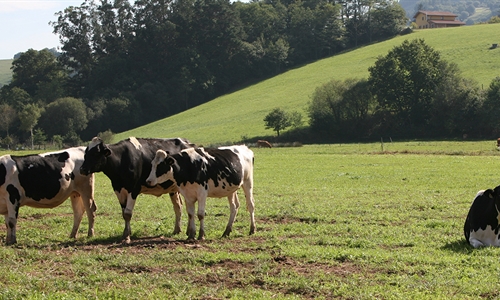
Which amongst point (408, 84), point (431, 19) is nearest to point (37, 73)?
point (408, 84)

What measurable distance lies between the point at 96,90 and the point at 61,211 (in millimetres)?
99793

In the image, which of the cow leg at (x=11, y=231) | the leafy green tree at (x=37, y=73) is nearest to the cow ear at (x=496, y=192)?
the cow leg at (x=11, y=231)

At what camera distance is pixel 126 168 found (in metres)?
15.4

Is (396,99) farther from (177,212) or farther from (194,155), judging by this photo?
(194,155)

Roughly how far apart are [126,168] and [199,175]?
2030 mm

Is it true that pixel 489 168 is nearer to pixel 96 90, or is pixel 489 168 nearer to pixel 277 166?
pixel 277 166

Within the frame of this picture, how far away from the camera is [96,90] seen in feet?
383

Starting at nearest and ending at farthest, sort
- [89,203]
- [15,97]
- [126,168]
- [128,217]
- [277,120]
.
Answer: [128,217] < [126,168] < [89,203] < [277,120] < [15,97]

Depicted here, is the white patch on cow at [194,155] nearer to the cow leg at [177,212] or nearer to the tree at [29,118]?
the cow leg at [177,212]

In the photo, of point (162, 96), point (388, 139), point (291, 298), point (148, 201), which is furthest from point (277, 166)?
point (162, 96)

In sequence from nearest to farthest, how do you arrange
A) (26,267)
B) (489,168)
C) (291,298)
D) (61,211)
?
(291,298)
(26,267)
(61,211)
(489,168)

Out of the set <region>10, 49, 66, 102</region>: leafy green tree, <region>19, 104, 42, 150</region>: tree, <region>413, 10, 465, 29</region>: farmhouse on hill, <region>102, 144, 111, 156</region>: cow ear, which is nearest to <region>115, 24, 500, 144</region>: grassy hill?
<region>19, 104, 42, 150</region>: tree

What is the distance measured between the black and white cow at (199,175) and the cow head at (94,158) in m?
1.30

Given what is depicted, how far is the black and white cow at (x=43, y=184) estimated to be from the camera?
14.8 meters
